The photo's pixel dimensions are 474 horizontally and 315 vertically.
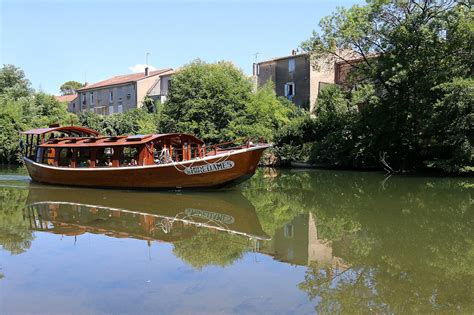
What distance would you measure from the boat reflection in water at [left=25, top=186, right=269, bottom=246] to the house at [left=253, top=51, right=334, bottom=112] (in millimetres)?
28742

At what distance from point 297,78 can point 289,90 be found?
1.50m

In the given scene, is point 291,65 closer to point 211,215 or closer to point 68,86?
point 211,215

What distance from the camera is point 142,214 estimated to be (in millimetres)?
12977

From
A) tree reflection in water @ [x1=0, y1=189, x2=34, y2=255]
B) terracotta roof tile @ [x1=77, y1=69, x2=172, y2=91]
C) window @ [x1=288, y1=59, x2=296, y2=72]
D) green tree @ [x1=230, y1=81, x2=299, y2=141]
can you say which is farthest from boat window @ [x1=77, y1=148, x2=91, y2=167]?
terracotta roof tile @ [x1=77, y1=69, x2=172, y2=91]

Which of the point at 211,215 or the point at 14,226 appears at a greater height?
the point at 211,215

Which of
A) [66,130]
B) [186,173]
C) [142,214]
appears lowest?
[142,214]

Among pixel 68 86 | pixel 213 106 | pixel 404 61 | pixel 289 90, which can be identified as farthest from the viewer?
pixel 68 86

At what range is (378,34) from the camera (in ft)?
87.7

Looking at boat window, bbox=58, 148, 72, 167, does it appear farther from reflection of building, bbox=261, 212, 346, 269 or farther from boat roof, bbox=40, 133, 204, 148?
reflection of building, bbox=261, 212, 346, 269

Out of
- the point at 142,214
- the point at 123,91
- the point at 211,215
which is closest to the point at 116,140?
the point at 142,214

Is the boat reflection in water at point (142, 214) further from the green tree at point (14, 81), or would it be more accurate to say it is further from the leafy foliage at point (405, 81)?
the green tree at point (14, 81)

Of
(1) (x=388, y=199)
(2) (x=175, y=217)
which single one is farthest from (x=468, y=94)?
(2) (x=175, y=217)

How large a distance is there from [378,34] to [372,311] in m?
23.9

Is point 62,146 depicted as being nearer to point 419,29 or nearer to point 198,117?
point 198,117
